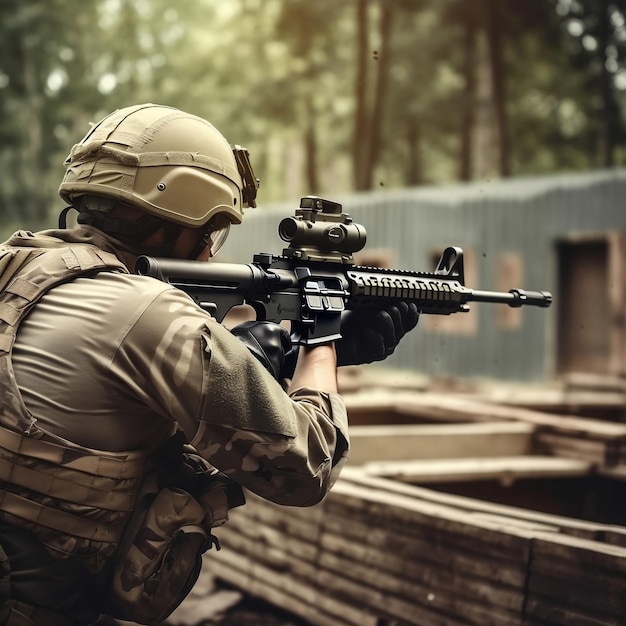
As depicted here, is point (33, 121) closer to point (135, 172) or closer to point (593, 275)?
point (593, 275)

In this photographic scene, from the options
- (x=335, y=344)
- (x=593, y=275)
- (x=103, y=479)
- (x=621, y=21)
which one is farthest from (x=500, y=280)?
(x=103, y=479)

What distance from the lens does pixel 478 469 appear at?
4973 millimetres

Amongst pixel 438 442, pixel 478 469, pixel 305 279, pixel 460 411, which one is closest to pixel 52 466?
pixel 305 279

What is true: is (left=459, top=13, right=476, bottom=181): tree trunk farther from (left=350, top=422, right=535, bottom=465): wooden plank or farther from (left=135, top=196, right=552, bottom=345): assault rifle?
(left=135, top=196, right=552, bottom=345): assault rifle

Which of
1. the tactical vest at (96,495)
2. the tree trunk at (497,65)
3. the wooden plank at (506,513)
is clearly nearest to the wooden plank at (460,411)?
the wooden plank at (506,513)

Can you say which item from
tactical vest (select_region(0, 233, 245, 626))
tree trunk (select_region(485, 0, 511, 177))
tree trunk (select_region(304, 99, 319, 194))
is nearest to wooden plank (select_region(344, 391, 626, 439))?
tactical vest (select_region(0, 233, 245, 626))

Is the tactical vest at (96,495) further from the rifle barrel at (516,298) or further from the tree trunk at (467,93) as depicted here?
the tree trunk at (467,93)

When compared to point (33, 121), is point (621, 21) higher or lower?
higher

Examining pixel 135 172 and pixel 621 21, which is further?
pixel 621 21

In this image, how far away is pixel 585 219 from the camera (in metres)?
Result: 14.1

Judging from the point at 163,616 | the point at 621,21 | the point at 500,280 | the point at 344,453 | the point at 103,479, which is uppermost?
the point at 621,21

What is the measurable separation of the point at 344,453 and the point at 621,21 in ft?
58.0

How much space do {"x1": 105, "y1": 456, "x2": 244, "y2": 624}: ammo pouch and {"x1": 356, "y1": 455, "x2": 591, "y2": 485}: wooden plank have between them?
1984 mm

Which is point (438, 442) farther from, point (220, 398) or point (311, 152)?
point (311, 152)
